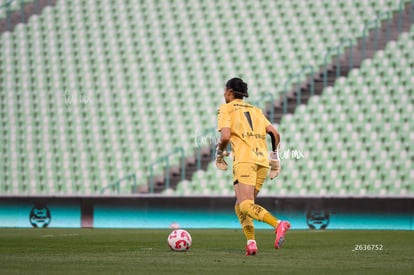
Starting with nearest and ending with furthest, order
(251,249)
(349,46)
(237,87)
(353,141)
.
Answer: (251,249) < (237,87) < (353,141) < (349,46)

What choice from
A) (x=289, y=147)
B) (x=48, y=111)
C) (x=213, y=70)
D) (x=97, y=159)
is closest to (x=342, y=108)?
(x=289, y=147)

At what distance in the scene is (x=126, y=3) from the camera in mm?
26250

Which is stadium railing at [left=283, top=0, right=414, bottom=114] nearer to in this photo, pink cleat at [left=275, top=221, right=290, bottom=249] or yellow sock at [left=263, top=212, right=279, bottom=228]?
yellow sock at [left=263, top=212, right=279, bottom=228]

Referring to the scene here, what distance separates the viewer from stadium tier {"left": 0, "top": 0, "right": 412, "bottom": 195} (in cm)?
2262

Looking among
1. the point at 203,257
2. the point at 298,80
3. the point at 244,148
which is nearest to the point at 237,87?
the point at 244,148

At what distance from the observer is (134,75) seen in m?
24.2

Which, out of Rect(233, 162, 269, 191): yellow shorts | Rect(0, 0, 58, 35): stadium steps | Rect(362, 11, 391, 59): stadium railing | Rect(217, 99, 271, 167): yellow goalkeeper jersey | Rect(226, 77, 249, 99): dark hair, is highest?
Rect(0, 0, 58, 35): stadium steps

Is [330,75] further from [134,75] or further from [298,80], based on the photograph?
[134,75]

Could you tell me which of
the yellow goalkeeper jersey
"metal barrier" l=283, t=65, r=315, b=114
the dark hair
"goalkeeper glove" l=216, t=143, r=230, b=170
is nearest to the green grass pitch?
"goalkeeper glove" l=216, t=143, r=230, b=170

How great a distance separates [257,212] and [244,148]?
80 centimetres

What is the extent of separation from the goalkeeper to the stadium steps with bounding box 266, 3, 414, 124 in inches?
472

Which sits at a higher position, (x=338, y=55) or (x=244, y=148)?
(x=338, y=55)

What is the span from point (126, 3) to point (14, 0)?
12.9 feet

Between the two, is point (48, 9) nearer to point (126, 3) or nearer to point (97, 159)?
point (126, 3)
